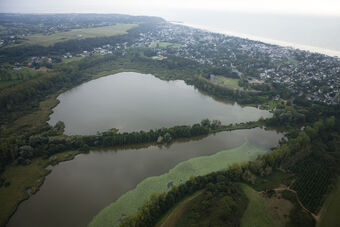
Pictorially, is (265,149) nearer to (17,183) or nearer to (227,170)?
(227,170)

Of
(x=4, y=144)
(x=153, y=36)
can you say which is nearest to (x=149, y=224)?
(x=4, y=144)

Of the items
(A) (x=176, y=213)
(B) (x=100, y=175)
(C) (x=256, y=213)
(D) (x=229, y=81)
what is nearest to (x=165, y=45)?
(D) (x=229, y=81)

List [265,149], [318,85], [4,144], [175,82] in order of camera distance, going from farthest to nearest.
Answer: [175,82], [318,85], [265,149], [4,144]

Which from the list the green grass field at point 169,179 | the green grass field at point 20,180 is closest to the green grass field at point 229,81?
the green grass field at point 169,179

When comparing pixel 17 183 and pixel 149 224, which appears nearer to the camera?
pixel 149 224

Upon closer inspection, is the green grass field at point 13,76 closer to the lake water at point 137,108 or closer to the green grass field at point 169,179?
the lake water at point 137,108

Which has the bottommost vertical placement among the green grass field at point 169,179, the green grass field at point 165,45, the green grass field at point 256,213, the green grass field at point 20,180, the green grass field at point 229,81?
the green grass field at point 20,180
